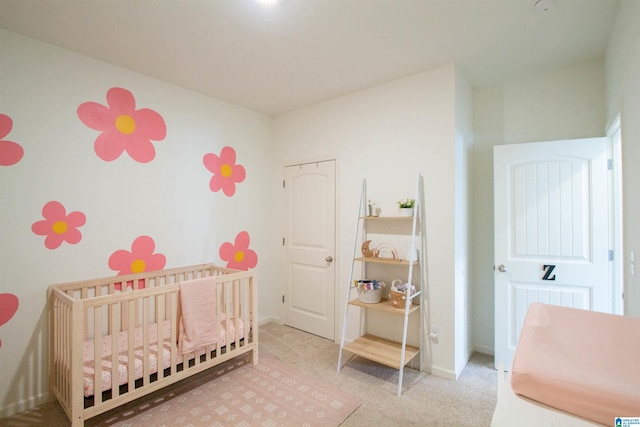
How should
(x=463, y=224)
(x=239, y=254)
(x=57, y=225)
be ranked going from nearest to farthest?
1. (x=57, y=225)
2. (x=463, y=224)
3. (x=239, y=254)

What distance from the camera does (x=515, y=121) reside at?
277cm

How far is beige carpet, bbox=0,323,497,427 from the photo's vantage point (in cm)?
193

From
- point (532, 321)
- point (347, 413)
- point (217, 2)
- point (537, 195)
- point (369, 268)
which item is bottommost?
point (347, 413)

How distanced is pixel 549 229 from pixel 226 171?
3053 mm

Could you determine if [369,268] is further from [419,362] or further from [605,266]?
[605,266]

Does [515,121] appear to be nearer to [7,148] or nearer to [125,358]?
[125,358]

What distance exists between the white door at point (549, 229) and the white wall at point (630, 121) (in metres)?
0.60

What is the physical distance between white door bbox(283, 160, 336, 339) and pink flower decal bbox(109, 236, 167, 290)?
56.1 inches

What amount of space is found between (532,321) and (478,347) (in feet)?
8.25

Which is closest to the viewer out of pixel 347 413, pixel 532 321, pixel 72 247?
pixel 532 321

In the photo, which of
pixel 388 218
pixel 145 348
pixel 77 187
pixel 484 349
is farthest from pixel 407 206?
pixel 77 187

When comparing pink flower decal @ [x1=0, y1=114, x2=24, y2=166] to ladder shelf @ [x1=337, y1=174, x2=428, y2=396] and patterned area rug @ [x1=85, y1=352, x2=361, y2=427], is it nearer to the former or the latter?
patterned area rug @ [x1=85, y1=352, x2=361, y2=427]

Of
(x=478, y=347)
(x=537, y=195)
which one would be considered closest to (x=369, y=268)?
(x=478, y=347)

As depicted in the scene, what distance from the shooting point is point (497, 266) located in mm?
2635
